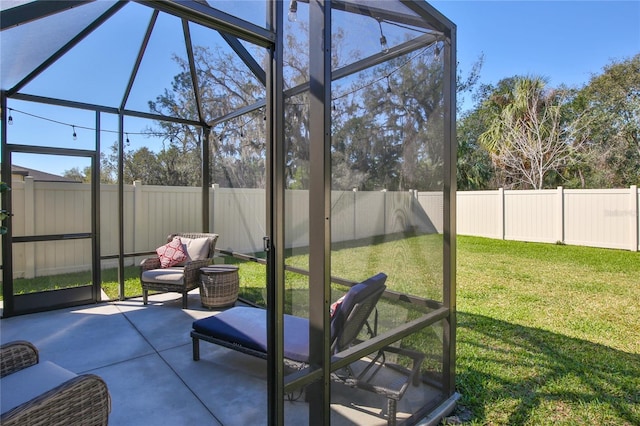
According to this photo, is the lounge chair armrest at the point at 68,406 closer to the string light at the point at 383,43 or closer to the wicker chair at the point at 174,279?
the string light at the point at 383,43

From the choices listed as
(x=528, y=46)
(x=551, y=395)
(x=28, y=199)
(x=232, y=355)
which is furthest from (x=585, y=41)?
(x=28, y=199)

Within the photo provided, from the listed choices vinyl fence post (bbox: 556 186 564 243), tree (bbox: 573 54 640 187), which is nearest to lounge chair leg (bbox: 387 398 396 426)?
vinyl fence post (bbox: 556 186 564 243)

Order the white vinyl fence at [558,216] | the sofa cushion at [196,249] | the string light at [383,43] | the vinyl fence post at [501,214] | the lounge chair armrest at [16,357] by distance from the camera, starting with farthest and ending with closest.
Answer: the vinyl fence post at [501,214], the white vinyl fence at [558,216], the sofa cushion at [196,249], the string light at [383,43], the lounge chair armrest at [16,357]

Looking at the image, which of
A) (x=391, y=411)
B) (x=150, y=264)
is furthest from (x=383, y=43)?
(x=150, y=264)

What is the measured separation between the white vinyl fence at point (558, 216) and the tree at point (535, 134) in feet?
11.6

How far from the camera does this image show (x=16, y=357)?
1.88m

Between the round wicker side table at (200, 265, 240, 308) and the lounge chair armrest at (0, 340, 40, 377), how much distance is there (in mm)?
2502

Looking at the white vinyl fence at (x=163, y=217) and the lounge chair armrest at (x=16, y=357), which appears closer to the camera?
the lounge chair armrest at (x=16, y=357)

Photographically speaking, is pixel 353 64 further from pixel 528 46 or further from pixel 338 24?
pixel 528 46

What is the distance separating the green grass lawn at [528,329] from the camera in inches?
90.1

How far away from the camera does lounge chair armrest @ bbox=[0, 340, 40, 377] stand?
183 cm

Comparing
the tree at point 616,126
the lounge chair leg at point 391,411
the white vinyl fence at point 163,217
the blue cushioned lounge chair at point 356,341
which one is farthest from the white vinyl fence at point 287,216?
the tree at point 616,126

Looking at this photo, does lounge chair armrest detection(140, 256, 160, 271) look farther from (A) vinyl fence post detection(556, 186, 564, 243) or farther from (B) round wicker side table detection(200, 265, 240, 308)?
(A) vinyl fence post detection(556, 186, 564, 243)

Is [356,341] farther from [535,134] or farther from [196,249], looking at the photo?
[535,134]
